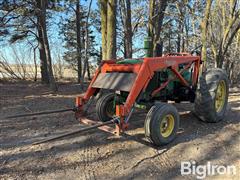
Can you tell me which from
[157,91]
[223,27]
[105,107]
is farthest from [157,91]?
[223,27]

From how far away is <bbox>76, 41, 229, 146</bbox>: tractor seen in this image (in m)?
4.46

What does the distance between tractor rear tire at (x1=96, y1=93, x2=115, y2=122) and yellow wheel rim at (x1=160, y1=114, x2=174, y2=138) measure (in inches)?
57.9

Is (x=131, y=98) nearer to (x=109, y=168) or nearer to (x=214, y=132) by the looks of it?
(x=109, y=168)

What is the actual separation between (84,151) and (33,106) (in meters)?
4.32

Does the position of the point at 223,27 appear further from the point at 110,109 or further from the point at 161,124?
the point at 161,124

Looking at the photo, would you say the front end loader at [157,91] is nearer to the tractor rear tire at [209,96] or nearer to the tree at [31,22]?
the tractor rear tire at [209,96]

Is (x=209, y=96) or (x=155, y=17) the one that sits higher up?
(x=155, y=17)

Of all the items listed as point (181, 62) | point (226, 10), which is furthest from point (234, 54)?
point (181, 62)

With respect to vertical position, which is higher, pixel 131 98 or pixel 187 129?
pixel 131 98

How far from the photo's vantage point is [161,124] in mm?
4547

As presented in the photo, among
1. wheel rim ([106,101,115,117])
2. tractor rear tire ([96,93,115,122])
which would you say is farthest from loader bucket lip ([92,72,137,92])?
wheel rim ([106,101,115,117])

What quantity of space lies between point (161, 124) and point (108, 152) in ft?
3.19

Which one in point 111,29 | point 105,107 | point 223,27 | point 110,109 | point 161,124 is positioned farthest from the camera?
point 223,27

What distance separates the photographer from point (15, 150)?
168 inches
